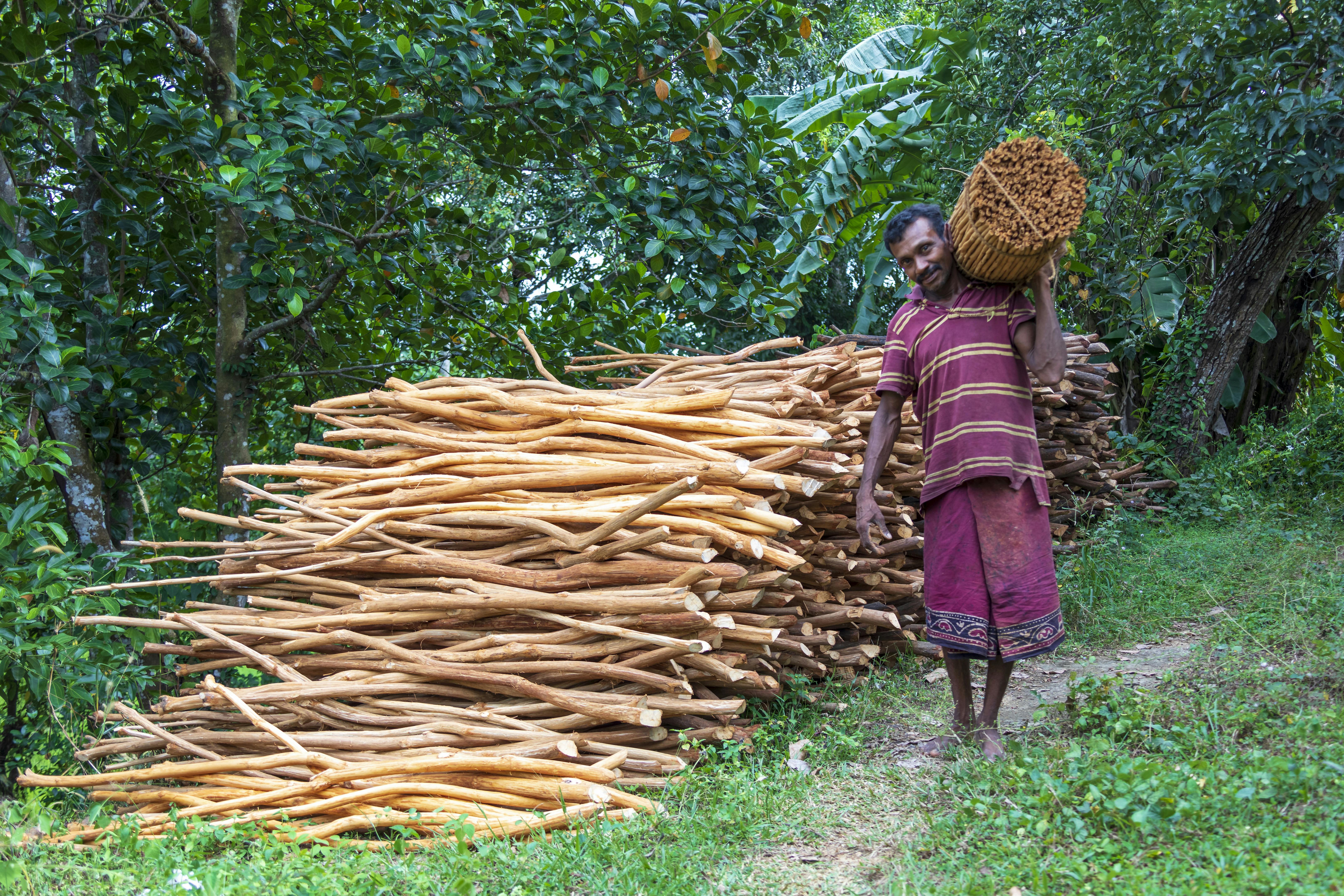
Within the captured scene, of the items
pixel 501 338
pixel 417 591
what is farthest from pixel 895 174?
pixel 417 591

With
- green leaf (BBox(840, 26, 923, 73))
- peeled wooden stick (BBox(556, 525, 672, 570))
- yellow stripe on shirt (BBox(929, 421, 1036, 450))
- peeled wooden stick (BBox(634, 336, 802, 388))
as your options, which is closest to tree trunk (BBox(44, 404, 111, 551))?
peeled wooden stick (BBox(556, 525, 672, 570))

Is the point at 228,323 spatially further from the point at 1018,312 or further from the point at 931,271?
the point at 1018,312

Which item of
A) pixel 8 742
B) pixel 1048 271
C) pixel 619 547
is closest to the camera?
pixel 1048 271

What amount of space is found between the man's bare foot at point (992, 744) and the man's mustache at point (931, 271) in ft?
5.50

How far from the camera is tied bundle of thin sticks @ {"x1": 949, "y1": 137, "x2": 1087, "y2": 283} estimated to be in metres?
2.91

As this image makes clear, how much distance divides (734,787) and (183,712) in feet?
7.51

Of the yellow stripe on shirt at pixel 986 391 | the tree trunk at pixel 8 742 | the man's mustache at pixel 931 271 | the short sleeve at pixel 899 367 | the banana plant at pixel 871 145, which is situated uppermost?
the banana plant at pixel 871 145

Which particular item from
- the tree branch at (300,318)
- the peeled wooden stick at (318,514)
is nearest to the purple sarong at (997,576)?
the peeled wooden stick at (318,514)

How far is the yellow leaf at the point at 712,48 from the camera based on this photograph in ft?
15.9

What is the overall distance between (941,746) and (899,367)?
1.46 meters

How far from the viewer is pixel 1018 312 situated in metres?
3.23

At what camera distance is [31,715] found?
159 inches

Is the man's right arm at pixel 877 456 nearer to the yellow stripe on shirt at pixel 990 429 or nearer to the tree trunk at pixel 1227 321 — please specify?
the yellow stripe on shirt at pixel 990 429

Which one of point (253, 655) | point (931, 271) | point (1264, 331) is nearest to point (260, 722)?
point (253, 655)
